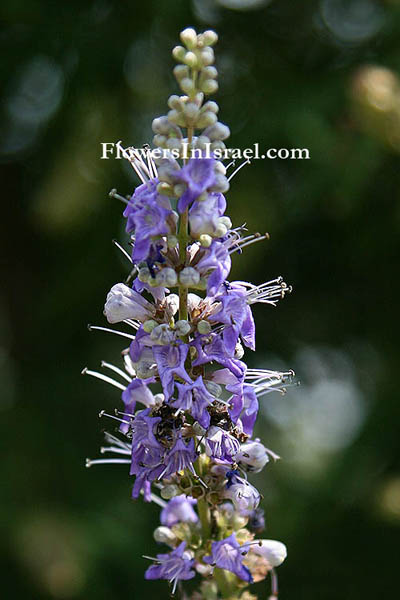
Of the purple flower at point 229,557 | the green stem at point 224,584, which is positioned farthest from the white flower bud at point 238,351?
the green stem at point 224,584

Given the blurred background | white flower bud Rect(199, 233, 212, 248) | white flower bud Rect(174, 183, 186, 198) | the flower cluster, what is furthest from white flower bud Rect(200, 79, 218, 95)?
the blurred background

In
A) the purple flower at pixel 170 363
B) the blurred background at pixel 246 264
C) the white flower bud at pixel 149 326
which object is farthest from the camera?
the blurred background at pixel 246 264

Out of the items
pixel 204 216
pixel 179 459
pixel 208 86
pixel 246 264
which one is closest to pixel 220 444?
pixel 179 459

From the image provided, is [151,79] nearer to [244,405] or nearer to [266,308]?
[266,308]

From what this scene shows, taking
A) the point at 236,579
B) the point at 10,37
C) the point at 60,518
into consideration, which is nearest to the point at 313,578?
the point at 60,518

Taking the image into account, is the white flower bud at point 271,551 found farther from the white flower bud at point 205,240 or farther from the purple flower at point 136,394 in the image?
the white flower bud at point 205,240

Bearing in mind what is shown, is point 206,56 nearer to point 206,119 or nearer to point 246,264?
point 206,119
